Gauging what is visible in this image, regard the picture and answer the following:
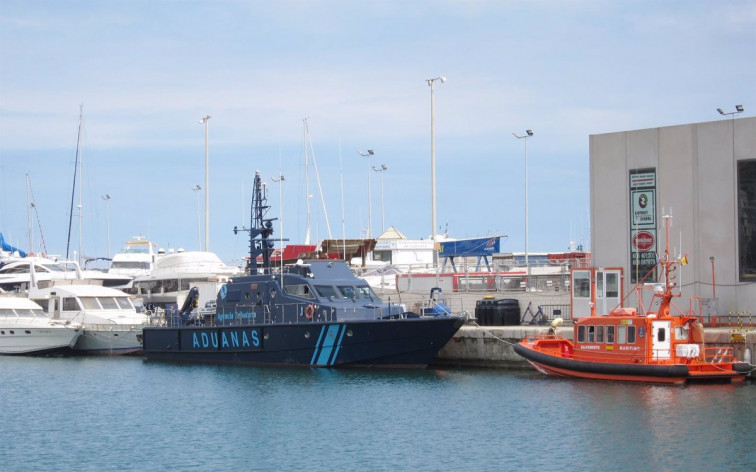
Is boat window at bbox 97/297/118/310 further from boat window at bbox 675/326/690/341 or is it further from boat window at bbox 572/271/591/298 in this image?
boat window at bbox 675/326/690/341

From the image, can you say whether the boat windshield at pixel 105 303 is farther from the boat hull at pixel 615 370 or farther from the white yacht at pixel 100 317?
the boat hull at pixel 615 370

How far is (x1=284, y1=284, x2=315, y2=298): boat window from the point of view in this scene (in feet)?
106

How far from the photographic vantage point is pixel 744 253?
29734 mm

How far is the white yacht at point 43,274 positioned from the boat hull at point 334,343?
20275 millimetres

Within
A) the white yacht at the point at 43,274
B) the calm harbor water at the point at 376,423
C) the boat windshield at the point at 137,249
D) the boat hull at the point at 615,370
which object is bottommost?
the calm harbor water at the point at 376,423

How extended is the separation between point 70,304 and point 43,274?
1522cm

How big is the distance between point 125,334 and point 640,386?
2093 cm

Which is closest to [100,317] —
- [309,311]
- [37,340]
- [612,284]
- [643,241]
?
[37,340]

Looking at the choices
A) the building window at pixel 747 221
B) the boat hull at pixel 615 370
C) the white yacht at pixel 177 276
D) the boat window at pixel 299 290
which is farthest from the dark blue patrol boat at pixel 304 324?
the white yacht at pixel 177 276

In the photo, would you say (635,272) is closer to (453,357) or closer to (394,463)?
(453,357)

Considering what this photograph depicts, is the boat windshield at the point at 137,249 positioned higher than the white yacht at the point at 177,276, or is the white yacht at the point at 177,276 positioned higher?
the boat windshield at the point at 137,249

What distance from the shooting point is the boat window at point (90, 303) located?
40781mm

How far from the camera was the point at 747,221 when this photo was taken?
97.8 ft

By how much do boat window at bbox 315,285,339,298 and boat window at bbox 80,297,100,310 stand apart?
1273 centimetres
